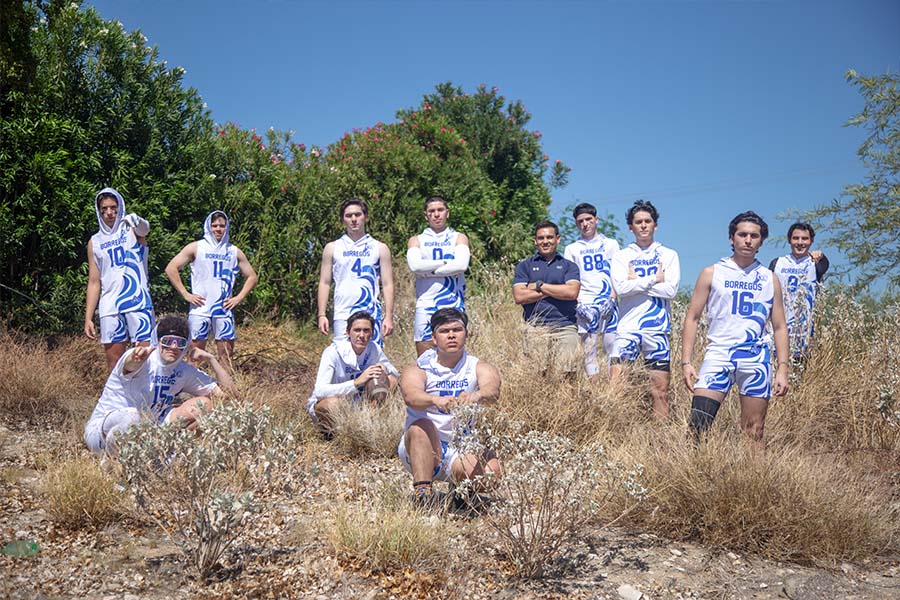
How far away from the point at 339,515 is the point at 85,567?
4.20 ft

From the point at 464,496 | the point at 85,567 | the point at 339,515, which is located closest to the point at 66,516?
the point at 85,567

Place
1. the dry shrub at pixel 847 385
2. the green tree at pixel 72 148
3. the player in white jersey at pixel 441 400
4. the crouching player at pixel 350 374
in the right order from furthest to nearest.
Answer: the green tree at pixel 72 148, the dry shrub at pixel 847 385, the crouching player at pixel 350 374, the player in white jersey at pixel 441 400

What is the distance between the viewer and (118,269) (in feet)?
21.3

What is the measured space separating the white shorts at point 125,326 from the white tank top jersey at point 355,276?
1.60 meters

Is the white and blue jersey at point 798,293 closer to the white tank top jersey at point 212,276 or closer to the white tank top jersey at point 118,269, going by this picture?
the white tank top jersey at point 212,276

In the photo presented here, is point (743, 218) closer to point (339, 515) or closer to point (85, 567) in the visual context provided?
point (339, 515)

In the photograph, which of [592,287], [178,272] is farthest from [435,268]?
[178,272]

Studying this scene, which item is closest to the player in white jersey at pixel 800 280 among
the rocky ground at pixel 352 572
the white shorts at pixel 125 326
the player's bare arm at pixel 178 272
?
the rocky ground at pixel 352 572

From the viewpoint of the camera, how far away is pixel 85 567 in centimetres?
389

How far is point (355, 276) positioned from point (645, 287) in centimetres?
247

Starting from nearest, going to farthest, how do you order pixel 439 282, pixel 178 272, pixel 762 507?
pixel 762 507
pixel 439 282
pixel 178 272

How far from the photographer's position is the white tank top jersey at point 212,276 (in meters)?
7.25

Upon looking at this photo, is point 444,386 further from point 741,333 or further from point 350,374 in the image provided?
point 741,333

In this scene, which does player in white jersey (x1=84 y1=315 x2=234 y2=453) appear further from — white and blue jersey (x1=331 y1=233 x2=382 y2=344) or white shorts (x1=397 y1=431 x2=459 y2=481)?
white and blue jersey (x1=331 y1=233 x2=382 y2=344)
